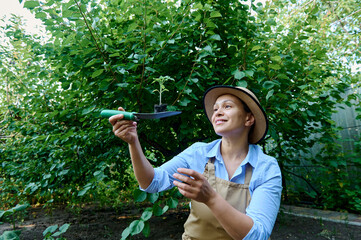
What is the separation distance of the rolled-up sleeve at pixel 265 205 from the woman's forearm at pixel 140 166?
573mm

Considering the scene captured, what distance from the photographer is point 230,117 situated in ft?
4.95

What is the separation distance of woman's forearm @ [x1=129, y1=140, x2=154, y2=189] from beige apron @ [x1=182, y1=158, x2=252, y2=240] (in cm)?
33

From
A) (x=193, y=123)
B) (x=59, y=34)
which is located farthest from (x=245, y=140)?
(x=59, y=34)

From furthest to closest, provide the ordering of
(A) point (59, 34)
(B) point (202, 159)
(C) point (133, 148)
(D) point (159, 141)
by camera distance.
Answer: (D) point (159, 141) < (A) point (59, 34) < (B) point (202, 159) < (C) point (133, 148)

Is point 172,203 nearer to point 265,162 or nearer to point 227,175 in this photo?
point 227,175

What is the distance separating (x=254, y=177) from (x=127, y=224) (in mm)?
3311

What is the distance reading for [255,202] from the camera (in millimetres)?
1190

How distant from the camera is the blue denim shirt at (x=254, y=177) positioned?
3.72ft

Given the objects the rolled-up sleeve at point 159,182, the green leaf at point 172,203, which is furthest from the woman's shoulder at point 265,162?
the green leaf at point 172,203

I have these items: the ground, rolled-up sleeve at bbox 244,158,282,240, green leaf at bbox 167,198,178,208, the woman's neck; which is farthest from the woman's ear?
the ground

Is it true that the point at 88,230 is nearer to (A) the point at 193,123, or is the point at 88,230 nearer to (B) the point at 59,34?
(A) the point at 193,123

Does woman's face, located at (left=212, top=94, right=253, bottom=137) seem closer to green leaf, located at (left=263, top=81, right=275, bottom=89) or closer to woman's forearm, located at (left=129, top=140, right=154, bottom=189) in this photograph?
woman's forearm, located at (left=129, top=140, right=154, bottom=189)

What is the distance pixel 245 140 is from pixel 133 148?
0.75 meters

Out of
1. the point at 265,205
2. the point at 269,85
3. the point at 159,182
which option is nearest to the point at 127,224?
the point at 159,182
